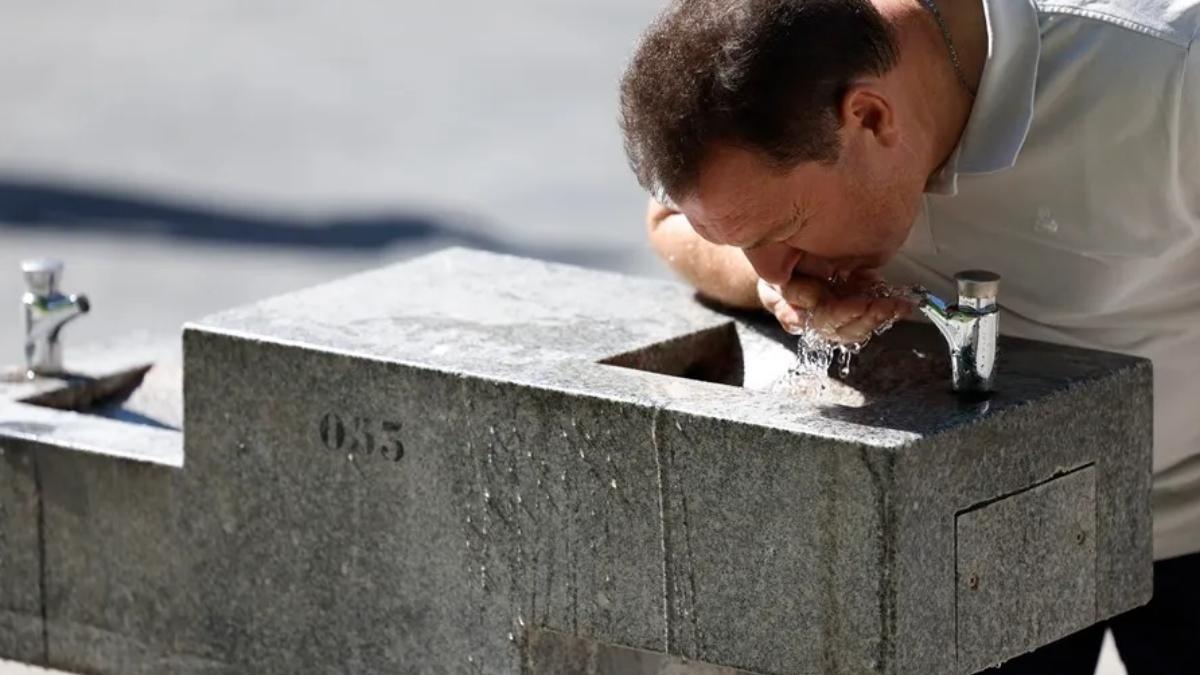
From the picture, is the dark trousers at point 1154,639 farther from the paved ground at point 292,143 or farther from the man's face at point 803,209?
the paved ground at point 292,143

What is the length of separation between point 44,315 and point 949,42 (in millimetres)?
1834

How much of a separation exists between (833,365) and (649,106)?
0.51 m

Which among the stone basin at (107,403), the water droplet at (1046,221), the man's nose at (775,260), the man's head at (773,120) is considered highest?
the man's head at (773,120)

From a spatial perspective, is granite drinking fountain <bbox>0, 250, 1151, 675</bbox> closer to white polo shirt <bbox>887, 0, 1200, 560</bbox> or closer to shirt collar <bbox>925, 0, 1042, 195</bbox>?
white polo shirt <bbox>887, 0, 1200, 560</bbox>

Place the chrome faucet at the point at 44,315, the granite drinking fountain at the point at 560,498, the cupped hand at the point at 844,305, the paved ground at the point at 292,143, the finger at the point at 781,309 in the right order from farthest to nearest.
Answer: the paved ground at the point at 292,143, the chrome faucet at the point at 44,315, the finger at the point at 781,309, the cupped hand at the point at 844,305, the granite drinking fountain at the point at 560,498

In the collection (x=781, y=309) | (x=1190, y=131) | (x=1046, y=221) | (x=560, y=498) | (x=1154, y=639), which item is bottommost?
(x=1154, y=639)

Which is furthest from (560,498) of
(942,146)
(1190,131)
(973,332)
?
(1190,131)

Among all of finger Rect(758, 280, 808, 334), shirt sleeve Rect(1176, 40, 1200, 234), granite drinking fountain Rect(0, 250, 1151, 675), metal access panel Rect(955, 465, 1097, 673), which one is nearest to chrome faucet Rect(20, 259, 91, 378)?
granite drinking fountain Rect(0, 250, 1151, 675)

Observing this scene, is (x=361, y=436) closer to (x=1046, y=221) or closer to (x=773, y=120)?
(x=773, y=120)

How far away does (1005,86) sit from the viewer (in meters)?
3.08

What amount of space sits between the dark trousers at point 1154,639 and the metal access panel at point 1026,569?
0.39 meters

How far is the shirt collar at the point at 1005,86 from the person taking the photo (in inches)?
120

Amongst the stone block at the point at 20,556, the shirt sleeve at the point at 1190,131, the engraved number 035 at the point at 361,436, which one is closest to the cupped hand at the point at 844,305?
the shirt sleeve at the point at 1190,131

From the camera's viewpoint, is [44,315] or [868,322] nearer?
[868,322]
